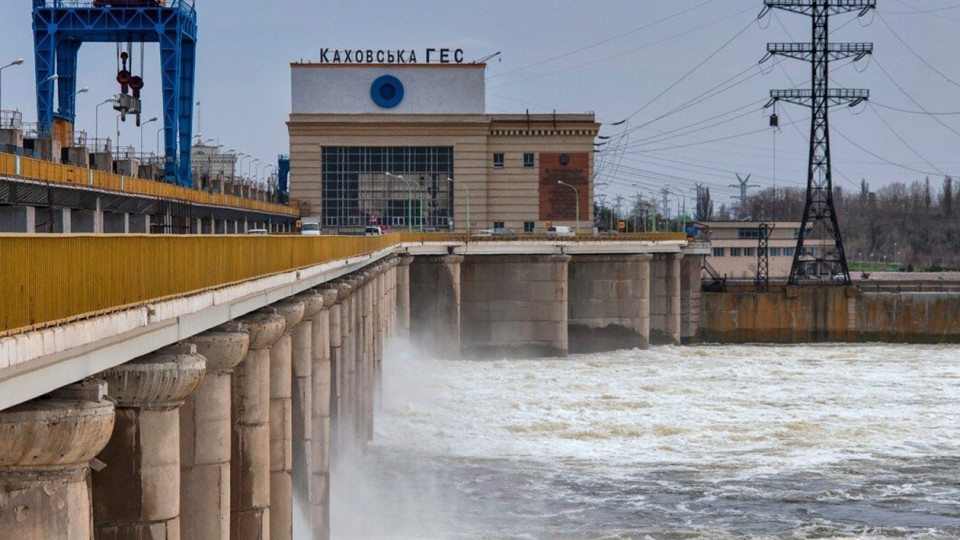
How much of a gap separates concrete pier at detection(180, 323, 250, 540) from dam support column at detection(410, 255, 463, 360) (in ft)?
223

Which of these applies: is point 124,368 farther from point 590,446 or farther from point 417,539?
point 590,446

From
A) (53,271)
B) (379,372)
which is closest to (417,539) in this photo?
(53,271)

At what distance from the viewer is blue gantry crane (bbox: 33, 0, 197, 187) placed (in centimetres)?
7375

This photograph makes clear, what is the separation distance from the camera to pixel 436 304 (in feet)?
294

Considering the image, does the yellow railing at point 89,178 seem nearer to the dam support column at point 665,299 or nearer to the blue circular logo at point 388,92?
the dam support column at point 665,299

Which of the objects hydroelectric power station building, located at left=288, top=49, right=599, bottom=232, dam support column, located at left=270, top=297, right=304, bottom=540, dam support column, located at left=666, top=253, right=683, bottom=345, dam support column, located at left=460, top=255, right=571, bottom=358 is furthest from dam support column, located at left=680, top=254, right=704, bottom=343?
dam support column, located at left=270, top=297, right=304, bottom=540

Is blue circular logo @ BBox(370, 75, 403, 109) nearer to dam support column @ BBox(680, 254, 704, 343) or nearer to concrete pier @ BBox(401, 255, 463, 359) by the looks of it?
dam support column @ BBox(680, 254, 704, 343)

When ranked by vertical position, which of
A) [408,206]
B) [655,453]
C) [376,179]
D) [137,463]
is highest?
[376,179]

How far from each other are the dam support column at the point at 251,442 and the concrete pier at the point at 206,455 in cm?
377

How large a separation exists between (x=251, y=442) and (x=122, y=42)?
55.8 m

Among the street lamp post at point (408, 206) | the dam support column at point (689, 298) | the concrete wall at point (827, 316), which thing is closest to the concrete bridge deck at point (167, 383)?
the dam support column at point (689, 298)

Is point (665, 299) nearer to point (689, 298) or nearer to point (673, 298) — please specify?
point (673, 298)

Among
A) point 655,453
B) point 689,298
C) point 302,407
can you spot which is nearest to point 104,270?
point 302,407

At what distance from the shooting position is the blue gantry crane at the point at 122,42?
7375 centimetres
